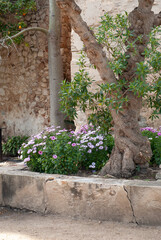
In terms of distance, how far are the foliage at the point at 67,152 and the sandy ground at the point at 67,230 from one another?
1.89 ft

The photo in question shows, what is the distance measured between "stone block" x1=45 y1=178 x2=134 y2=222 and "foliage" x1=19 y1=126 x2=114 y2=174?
1.10 ft

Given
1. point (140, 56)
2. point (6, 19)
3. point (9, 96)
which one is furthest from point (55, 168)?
point (6, 19)

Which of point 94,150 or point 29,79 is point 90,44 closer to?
point 94,150

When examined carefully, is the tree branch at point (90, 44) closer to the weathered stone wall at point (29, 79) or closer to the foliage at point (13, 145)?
the weathered stone wall at point (29, 79)

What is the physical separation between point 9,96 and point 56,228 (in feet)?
16.0

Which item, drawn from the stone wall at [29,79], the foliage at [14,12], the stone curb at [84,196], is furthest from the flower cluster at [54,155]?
the foliage at [14,12]

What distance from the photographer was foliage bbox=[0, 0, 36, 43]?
6168mm

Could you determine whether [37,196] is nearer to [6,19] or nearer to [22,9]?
[22,9]

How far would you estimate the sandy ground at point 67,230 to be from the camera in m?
2.52

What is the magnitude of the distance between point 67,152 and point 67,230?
914mm

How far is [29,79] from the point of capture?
22.5 feet

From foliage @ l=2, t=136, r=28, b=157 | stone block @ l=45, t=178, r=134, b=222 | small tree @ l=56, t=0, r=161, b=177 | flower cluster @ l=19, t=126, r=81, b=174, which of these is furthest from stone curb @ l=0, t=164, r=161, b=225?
foliage @ l=2, t=136, r=28, b=157

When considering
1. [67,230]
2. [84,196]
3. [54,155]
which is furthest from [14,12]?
[67,230]

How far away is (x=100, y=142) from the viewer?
3590 millimetres
